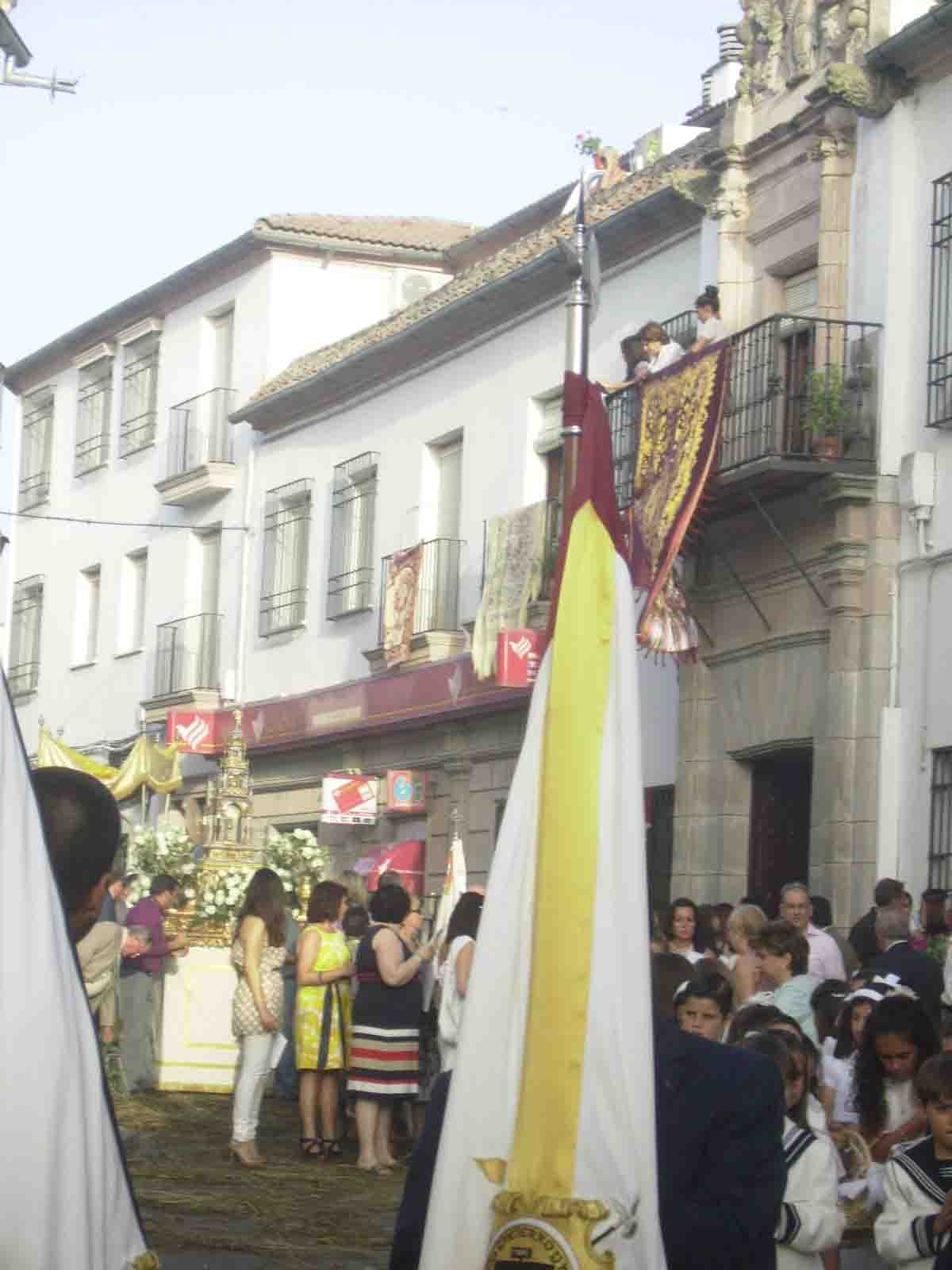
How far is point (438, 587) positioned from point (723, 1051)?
20.7m

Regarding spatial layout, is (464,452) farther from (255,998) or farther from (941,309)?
(255,998)

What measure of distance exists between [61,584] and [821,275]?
816 inches

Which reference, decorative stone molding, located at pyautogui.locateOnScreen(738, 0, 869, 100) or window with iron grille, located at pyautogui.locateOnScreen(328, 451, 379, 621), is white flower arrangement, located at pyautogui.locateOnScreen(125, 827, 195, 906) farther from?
window with iron grille, located at pyautogui.locateOnScreen(328, 451, 379, 621)

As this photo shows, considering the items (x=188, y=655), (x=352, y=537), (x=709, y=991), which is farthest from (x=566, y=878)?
(x=188, y=655)

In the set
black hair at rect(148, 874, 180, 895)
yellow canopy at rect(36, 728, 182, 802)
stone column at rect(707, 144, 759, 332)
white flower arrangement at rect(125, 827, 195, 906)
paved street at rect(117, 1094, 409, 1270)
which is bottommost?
paved street at rect(117, 1094, 409, 1270)

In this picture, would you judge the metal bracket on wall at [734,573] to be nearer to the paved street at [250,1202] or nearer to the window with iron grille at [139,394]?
the paved street at [250,1202]

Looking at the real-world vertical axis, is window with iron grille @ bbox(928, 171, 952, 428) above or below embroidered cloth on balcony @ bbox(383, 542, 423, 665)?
above

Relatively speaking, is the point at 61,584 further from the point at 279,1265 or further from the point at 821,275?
the point at 279,1265

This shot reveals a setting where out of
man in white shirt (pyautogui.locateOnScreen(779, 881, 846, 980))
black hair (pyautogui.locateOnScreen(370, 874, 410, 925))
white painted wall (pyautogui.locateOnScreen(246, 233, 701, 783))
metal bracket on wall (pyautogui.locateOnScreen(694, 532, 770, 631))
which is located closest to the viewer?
man in white shirt (pyautogui.locateOnScreen(779, 881, 846, 980))

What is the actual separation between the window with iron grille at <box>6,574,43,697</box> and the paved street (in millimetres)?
22147

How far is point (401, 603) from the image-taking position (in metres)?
26.2

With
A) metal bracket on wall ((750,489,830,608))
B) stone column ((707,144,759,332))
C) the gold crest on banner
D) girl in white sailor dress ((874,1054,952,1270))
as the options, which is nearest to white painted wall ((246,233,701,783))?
stone column ((707,144,759,332))

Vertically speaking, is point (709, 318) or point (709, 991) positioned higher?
point (709, 318)

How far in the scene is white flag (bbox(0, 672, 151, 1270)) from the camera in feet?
10.8
